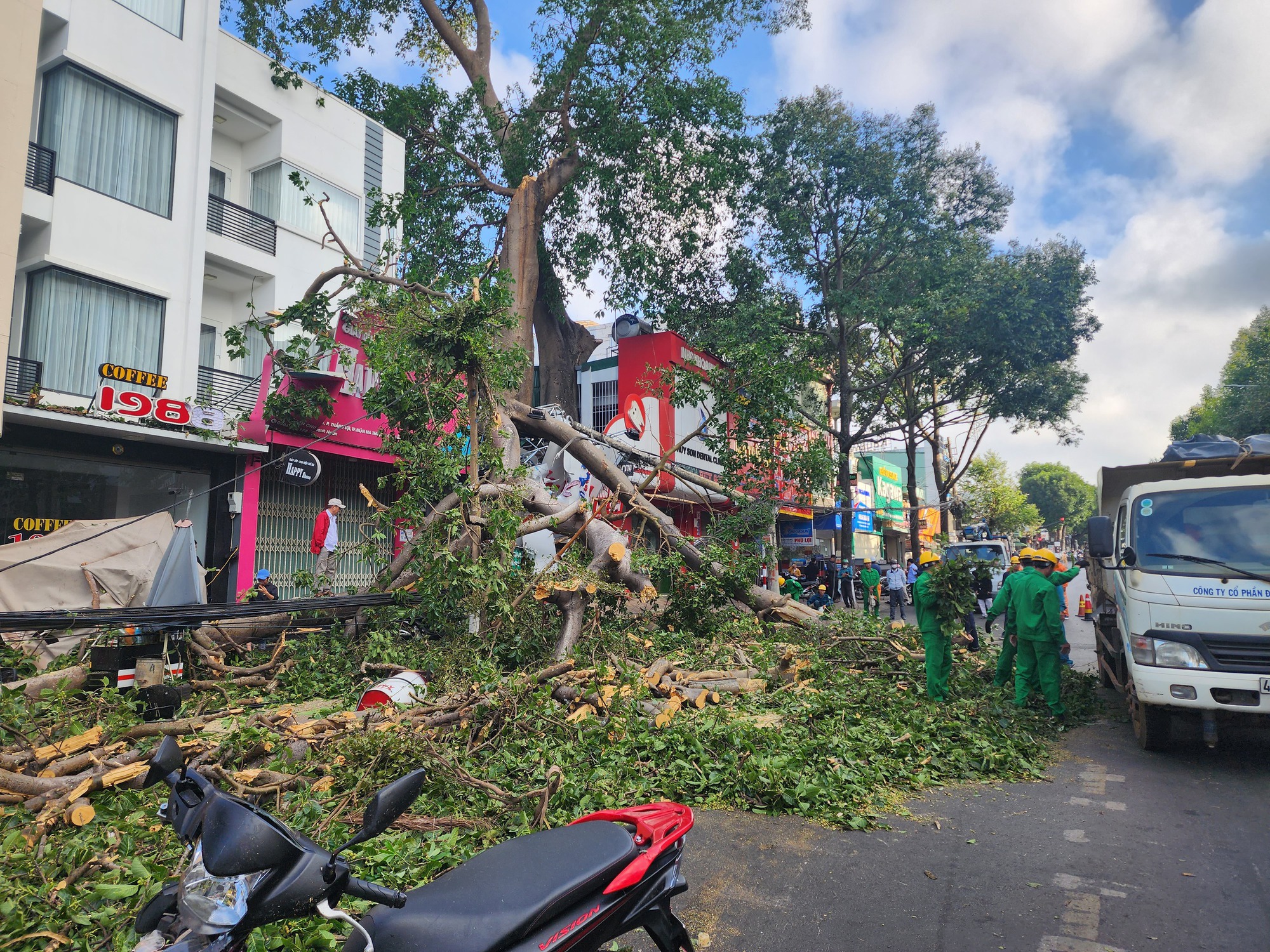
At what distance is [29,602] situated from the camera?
8102 millimetres

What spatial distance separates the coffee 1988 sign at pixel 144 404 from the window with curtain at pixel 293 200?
16.3 feet

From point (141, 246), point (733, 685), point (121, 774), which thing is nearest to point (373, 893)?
point (121, 774)

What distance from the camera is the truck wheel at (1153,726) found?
20.1 feet

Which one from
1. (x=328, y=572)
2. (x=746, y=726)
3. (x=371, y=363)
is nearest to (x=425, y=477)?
(x=371, y=363)

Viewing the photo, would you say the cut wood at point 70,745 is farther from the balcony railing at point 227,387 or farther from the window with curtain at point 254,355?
the window with curtain at point 254,355

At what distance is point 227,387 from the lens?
14086 mm

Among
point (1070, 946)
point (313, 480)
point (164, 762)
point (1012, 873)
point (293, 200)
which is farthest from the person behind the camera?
point (293, 200)

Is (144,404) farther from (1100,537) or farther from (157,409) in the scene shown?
(1100,537)

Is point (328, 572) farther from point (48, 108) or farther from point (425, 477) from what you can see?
point (48, 108)

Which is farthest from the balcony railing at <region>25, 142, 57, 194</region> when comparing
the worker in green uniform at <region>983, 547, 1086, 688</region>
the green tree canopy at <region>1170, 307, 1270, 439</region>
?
the green tree canopy at <region>1170, 307, 1270, 439</region>

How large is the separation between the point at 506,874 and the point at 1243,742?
7.08m

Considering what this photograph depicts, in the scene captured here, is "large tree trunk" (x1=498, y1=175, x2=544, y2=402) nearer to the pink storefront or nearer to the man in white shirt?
the pink storefront

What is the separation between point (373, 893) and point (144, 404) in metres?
11.7

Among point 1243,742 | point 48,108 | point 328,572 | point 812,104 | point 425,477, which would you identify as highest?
point 812,104
